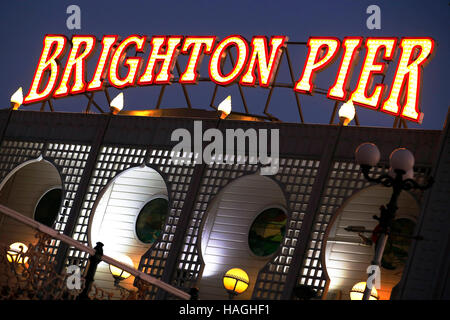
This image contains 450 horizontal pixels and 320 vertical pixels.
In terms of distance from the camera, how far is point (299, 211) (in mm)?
20438

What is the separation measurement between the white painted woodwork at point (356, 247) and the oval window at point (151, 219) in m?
5.67

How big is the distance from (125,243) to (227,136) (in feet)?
20.1

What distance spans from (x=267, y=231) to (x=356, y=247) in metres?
2.93

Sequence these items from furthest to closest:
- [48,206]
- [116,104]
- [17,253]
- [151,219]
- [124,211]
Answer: [48,206]
[124,211]
[151,219]
[116,104]
[17,253]

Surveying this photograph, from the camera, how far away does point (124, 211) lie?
2611 cm

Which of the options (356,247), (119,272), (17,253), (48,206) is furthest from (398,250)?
(48,206)

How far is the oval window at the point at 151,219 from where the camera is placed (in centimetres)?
2562

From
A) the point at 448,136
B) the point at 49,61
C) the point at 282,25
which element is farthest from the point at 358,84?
the point at 282,25

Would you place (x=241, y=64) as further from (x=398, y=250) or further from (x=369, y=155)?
(x=369, y=155)

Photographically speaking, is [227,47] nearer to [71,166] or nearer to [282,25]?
[71,166]

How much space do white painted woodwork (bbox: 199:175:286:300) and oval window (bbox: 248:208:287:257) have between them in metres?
0.15

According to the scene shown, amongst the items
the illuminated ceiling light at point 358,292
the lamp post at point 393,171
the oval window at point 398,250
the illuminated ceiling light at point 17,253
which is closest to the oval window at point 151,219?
the illuminated ceiling light at point 17,253

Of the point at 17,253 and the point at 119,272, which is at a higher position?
the point at 119,272
